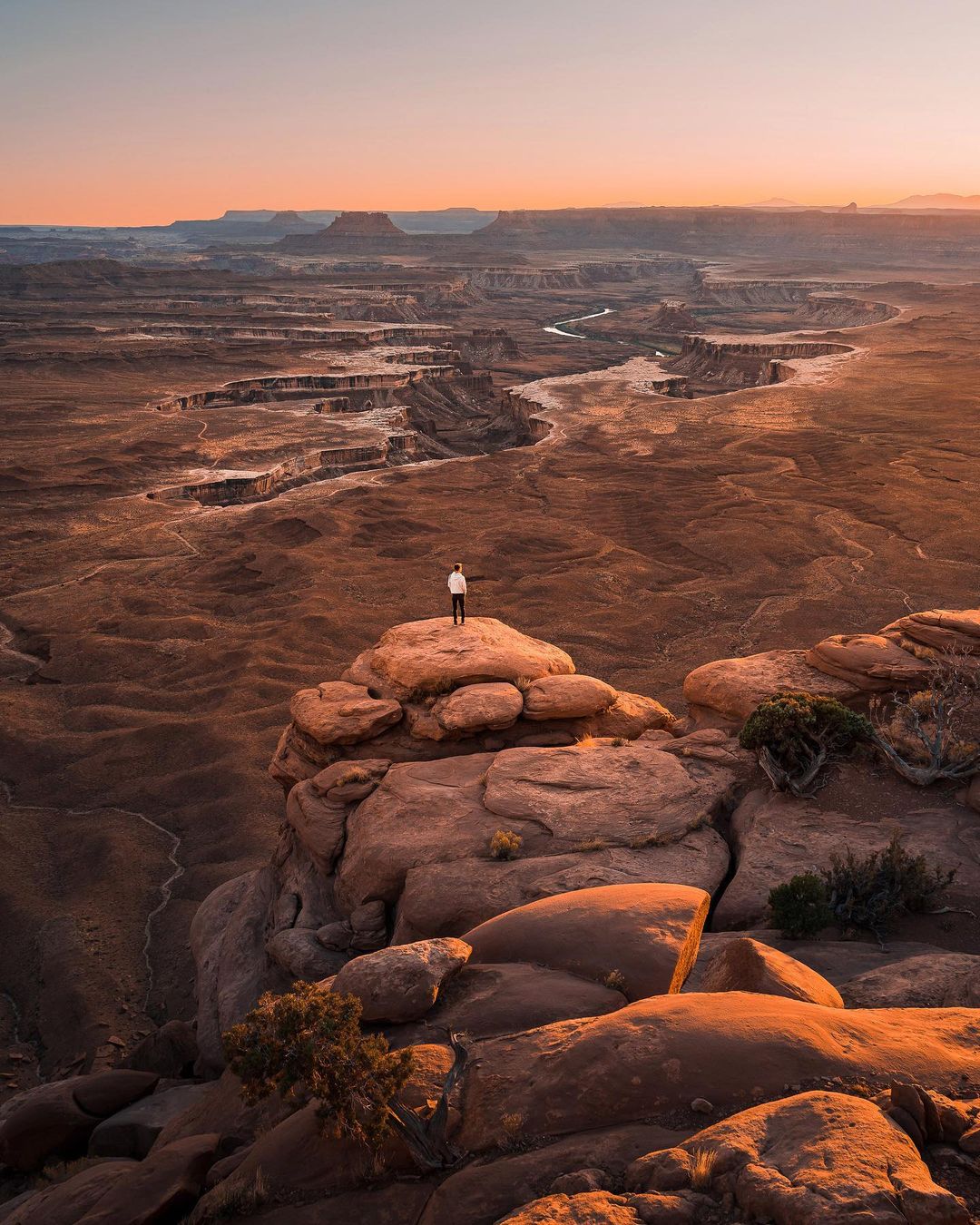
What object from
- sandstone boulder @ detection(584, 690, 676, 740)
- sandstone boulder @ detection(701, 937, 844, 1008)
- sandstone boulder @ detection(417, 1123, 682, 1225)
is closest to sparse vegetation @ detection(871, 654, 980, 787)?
sandstone boulder @ detection(584, 690, 676, 740)

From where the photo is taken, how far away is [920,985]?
10.0m

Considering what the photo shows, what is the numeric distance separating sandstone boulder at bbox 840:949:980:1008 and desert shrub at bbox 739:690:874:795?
508 cm

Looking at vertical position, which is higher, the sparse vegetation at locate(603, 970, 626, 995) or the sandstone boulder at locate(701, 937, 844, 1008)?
the sandstone boulder at locate(701, 937, 844, 1008)

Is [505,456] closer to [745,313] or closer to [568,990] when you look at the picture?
[568,990]

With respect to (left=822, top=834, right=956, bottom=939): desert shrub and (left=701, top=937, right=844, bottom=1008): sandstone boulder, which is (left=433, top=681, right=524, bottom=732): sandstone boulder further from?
(left=701, top=937, right=844, bottom=1008): sandstone boulder

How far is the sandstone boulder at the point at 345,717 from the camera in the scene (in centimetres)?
1744

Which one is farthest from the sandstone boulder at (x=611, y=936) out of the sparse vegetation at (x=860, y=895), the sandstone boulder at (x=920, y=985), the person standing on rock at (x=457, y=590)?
the person standing on rock at (x=457, y=590)

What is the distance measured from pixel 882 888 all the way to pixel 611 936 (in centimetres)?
487

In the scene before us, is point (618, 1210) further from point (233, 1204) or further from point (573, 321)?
point (573, 321)

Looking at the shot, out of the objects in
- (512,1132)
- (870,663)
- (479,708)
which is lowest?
(512,1132)

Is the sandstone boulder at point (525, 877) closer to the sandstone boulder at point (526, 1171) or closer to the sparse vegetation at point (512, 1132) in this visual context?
the sparse vegetation at point (512, 1132)

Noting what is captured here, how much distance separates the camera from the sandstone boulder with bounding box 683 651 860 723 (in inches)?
715

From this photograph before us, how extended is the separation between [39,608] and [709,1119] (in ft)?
129

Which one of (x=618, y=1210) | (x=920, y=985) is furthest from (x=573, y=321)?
(x=618, y=1210)
